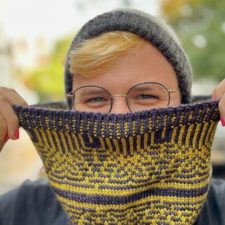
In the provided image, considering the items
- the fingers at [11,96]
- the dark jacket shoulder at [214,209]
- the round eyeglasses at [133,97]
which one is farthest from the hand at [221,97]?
the fingers at [11,96]

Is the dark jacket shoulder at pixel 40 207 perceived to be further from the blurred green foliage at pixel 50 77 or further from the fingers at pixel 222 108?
the blurred green foliage at pixel 50 77

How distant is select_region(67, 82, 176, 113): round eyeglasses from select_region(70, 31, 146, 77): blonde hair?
0.06 meters

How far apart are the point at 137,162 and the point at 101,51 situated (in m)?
0.36

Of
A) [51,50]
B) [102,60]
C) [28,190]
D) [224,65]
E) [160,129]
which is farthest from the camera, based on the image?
[51,50]

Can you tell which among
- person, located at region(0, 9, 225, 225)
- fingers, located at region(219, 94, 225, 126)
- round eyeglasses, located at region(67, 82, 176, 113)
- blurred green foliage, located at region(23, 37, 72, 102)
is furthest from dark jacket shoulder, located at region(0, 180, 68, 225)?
blurred green foliage, located at region(23, 37, 72, 102)

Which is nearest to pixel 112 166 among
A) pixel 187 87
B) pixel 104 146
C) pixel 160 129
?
pixel 104 146

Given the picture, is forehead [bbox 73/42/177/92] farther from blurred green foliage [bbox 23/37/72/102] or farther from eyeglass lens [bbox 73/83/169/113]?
blurred green foliage [bbox 23/37/72/102]

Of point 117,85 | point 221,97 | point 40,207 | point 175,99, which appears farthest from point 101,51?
point 40,207

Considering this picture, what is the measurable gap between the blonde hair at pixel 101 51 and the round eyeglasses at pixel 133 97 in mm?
55

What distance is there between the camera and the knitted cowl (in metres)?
1.15

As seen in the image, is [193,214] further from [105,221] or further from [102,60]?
[102,60]

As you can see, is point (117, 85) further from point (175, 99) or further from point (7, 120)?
point (7, 120)

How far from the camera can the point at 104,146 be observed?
1188 mm

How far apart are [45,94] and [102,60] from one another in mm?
21953
